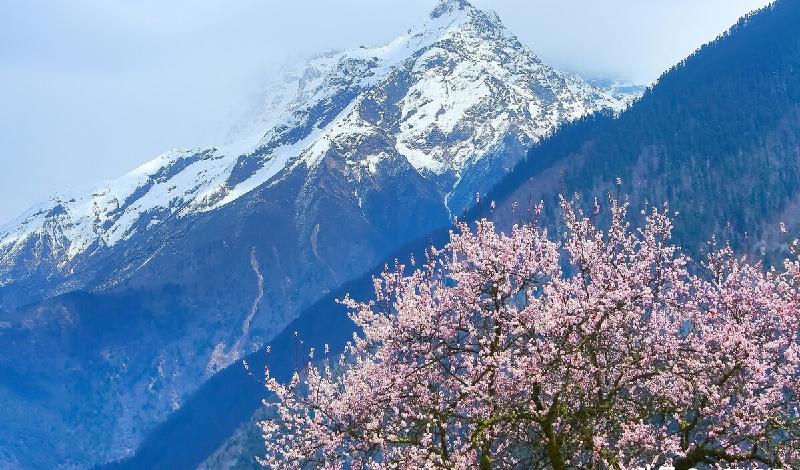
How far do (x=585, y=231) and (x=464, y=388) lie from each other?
5046 mm

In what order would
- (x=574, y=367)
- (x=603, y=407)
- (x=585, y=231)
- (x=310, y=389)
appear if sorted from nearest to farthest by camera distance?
(x=603, y=407)
(x=574, y=367)
(x=585, y=231)
(x=310, y=389)

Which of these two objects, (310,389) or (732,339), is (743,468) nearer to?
(732,339)

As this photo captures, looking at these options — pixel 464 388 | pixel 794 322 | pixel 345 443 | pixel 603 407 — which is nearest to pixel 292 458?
pixel 345 443

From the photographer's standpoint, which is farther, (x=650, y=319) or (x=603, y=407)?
(x=650, y=319)

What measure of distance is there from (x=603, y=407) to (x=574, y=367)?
125 cm

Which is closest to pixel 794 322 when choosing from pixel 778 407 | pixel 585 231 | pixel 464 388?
pixel 778 407

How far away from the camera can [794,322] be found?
1767 cm

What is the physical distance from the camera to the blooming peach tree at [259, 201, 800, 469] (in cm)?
1572

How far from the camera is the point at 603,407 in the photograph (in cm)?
1448

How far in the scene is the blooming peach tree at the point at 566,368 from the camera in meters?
15.7

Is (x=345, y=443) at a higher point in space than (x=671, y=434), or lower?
lower

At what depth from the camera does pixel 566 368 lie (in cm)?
1556

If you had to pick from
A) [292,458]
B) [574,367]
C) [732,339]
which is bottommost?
[292,458]

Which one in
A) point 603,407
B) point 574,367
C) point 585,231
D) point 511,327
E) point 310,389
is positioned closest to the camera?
point 603,407
